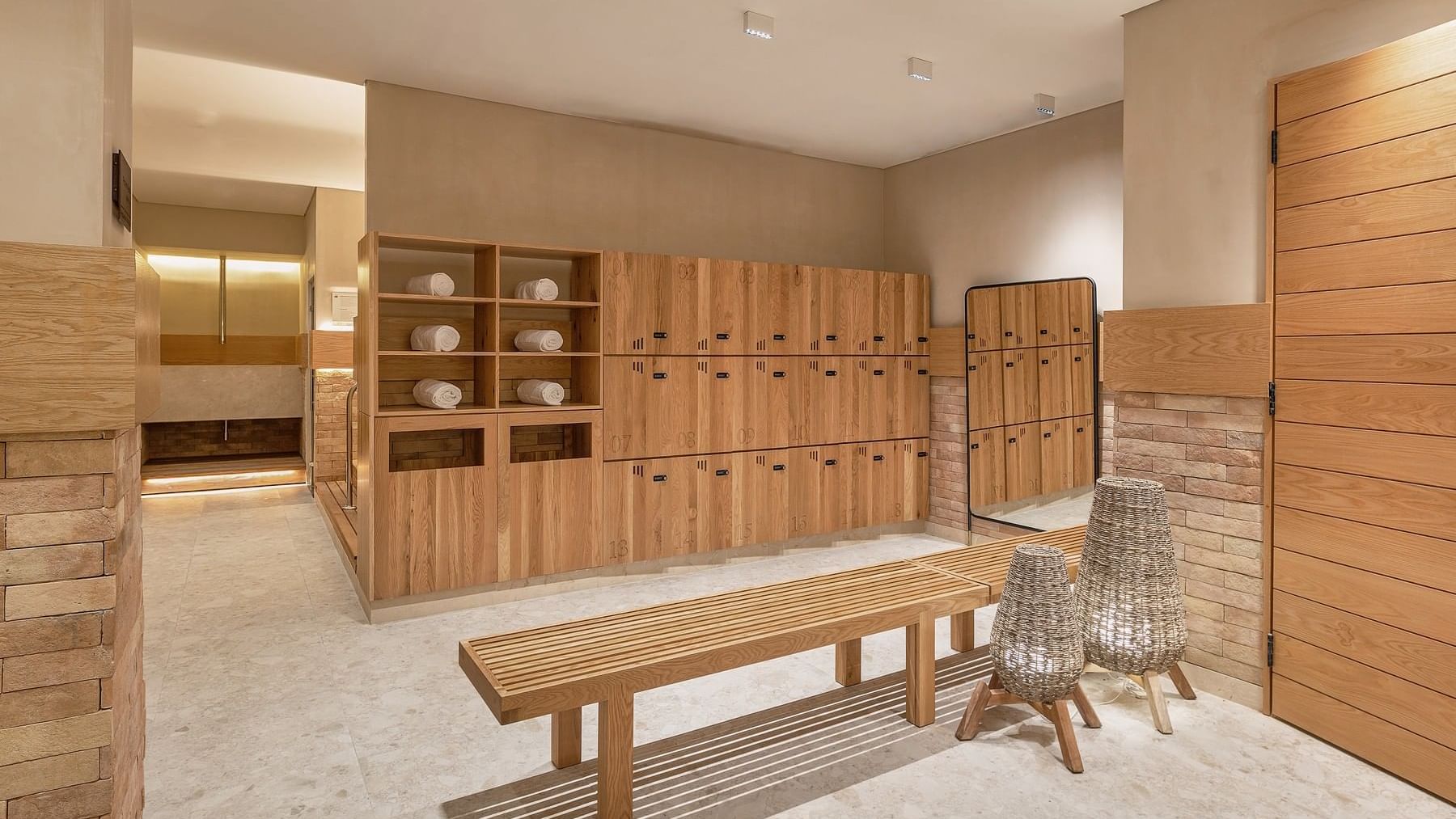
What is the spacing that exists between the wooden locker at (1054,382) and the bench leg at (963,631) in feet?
6.47

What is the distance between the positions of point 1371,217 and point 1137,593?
1.51 metres

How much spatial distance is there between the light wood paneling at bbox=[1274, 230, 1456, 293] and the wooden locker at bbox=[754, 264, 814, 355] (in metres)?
2.93

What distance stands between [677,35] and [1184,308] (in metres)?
2.67

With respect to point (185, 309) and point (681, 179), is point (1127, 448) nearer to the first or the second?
point (681, 179)

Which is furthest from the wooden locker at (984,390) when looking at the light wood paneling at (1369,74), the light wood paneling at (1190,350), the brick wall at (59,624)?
the brick wall at (59,624)

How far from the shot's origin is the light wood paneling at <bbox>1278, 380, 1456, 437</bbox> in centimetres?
240

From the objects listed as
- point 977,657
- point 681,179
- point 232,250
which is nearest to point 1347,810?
point 977,657

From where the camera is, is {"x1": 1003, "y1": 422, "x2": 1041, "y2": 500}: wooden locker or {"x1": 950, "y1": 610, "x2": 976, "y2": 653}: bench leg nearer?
{"x1": 950, "y1": 610, "x2": 976, "y2": 653}: bench leg

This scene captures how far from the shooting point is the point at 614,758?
7.22 feet

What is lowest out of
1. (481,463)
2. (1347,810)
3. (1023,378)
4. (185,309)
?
(1347,810)

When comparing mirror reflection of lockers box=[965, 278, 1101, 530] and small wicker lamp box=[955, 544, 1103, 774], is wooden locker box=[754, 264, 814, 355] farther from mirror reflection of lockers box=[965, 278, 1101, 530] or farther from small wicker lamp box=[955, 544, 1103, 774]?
small wicker lamp box=[955, 544, 1103, 774]

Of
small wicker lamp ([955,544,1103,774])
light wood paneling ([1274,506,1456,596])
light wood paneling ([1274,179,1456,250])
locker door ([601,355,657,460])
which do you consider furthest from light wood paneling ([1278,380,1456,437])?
locker door ([601,355,657,460])

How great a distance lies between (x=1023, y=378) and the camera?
5.22 metres

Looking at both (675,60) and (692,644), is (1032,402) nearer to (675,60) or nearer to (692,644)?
(675,60)
